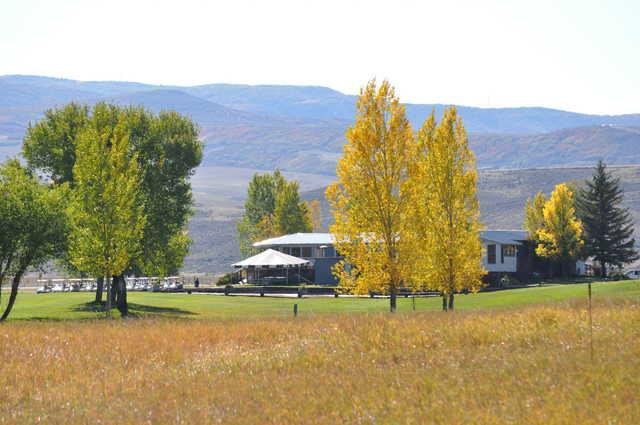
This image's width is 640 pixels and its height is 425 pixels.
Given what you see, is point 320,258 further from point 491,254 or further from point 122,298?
point 122,298

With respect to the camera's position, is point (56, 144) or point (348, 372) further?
point (56, 144)

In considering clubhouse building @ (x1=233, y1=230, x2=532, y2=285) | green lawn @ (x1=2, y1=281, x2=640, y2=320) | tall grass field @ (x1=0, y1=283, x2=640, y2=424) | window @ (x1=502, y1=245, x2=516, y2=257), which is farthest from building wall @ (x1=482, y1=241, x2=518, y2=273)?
tall grass field @ (x1=0, y1=283, x2=640, y2=424)

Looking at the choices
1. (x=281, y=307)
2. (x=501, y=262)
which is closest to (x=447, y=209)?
(x=281, y=307)

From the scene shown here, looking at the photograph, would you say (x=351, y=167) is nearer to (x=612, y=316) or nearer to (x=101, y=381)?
(x=612, y=316)

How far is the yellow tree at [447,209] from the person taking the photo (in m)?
36.2

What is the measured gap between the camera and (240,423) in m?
12.2

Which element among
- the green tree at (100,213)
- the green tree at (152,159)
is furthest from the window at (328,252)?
the green tree at (100,213)

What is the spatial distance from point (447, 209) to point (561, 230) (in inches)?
1782

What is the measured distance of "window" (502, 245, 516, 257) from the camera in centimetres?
8139

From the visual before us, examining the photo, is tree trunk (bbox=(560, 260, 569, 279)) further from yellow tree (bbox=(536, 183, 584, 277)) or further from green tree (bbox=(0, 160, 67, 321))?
green tree (bbox=(0, 160, 67, 321))

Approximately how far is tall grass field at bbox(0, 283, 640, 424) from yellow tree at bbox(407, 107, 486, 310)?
42.3 ft

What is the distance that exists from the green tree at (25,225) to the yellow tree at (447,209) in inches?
699

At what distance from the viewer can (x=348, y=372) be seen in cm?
1562

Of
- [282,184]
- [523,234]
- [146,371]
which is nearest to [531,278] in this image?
[523,234]
